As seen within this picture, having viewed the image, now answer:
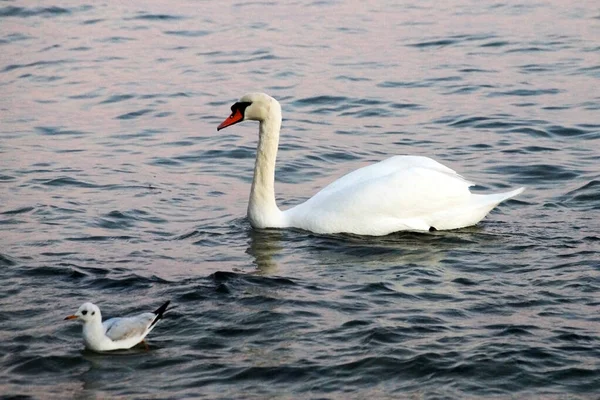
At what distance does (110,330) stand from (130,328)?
0.49 feet

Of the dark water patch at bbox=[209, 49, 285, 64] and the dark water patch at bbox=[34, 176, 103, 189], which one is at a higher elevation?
the dark water patch at bbox=[209, 49, 285, 64]

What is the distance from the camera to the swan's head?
10.4 meters

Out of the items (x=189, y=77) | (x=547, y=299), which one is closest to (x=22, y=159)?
(x=189, y=77)

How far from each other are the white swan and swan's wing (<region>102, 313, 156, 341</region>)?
2.93 metres

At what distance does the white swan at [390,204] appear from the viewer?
9.82 meters

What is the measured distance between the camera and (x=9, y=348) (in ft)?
23.9

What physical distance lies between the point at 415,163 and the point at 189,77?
679cm

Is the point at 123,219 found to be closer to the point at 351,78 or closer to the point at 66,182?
the point at 66,182

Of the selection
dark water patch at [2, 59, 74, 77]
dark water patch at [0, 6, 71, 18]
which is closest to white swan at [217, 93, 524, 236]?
dark water patch at [2, 59, 74, 77]

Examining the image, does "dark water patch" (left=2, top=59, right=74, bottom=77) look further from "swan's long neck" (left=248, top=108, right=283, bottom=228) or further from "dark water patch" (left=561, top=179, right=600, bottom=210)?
"dark water patch" (left=561, top=179, right=600, bottom=210)

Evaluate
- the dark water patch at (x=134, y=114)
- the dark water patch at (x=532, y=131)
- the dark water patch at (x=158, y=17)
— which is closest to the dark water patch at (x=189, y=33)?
the dark water patch at (x=158, y=17)

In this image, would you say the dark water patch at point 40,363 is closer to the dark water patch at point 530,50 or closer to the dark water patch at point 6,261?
the dark water patch at point 6,261

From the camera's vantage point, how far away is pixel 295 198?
11.4 meters

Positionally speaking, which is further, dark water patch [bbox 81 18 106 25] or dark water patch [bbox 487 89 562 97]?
dark water patch [bbox 81 18 106 25]
